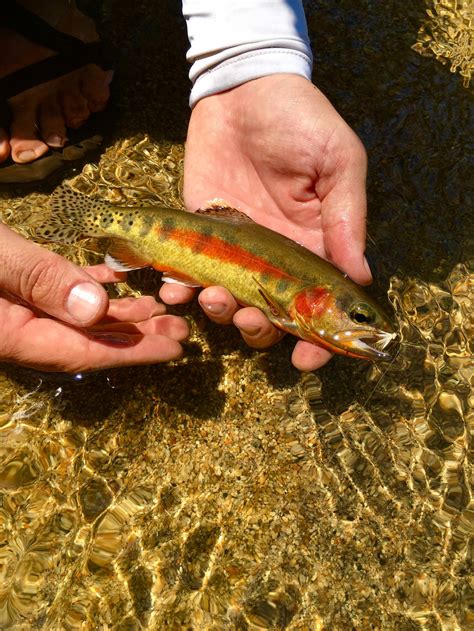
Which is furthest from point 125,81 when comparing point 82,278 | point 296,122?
point 82,278

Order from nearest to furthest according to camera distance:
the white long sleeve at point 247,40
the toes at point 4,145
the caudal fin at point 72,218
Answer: the caudal fin at point 72,218 → the white long sleeve at point 247,40 → the toes at point 4,145

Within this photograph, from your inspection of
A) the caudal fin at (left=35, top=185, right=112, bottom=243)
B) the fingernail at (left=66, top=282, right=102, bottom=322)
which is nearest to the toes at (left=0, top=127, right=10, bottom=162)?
the caudal fin at (left=35, top=185, right=112, bottom=243)

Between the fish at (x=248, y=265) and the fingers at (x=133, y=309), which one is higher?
the fish at (x=248, y=265)

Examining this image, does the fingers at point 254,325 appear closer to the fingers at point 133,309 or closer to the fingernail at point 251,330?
the fingernail at point 251,330

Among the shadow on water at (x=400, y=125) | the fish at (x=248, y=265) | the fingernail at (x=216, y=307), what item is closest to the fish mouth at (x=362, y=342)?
the fish at (x=248, y=265)

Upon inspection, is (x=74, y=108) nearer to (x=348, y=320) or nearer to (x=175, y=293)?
(x=175, y=293)

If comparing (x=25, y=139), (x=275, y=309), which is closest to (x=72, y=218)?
(x=25, y=139)

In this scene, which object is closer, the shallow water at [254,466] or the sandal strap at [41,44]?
the shallow water at [254,466]
